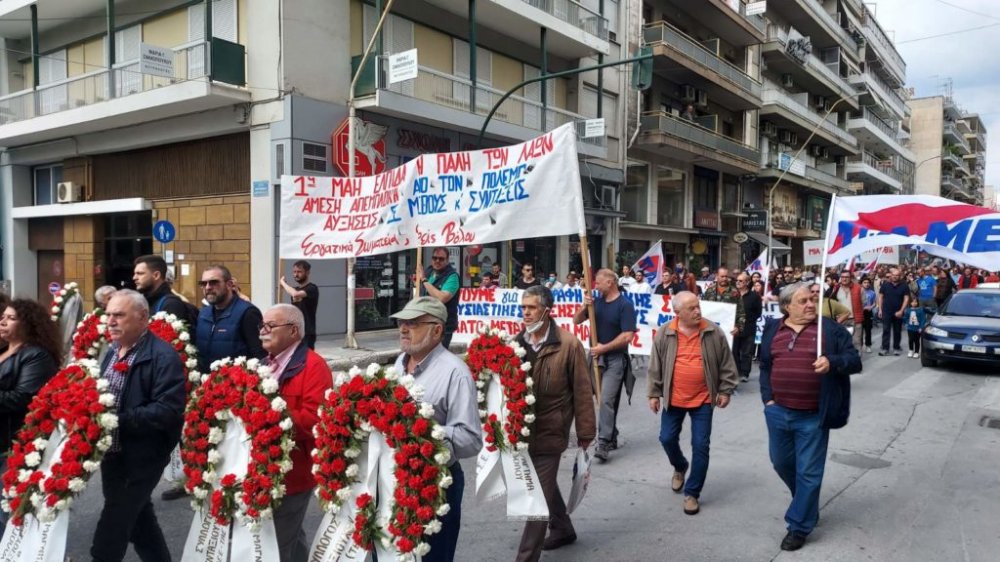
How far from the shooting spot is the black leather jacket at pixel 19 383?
3.85 m

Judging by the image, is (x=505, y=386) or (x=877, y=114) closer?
(x=505, y=386)

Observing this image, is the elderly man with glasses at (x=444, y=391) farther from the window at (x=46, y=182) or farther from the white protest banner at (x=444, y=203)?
the window at (x=46, y=182)

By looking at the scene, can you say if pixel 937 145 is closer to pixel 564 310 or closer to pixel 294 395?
pixel 564 310

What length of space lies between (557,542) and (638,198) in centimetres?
2449

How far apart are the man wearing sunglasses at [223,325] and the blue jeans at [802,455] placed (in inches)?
150

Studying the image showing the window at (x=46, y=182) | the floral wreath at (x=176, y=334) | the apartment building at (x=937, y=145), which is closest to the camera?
the floral wreath at (x=176, y=334)

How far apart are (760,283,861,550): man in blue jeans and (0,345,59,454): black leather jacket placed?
4.65 m

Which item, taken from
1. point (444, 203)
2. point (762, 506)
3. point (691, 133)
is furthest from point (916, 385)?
point (691, 133)

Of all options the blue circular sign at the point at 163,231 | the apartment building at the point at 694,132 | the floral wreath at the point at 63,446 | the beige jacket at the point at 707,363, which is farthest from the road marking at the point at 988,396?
the apartment building at the point at 694,132

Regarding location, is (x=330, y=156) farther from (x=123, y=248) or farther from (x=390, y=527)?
(x=390, y=527)

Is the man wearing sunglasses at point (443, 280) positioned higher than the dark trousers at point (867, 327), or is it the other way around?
the man wearing sunglasses at point (443, 280)

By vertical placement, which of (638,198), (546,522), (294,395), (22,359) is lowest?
(546,522)

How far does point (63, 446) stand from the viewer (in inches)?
132

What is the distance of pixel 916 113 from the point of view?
260 feet
